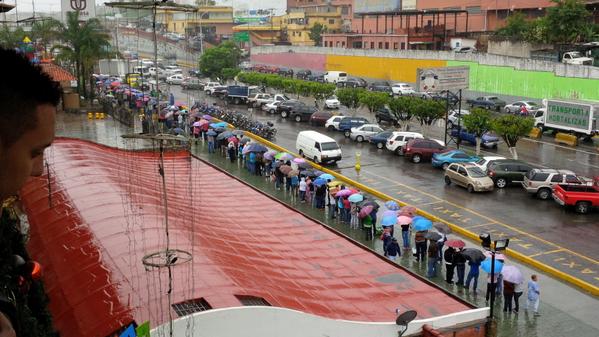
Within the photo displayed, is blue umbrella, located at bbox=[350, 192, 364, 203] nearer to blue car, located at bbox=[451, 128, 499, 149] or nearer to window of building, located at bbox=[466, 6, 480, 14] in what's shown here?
blue car, located at bbox=[451, 128, 499, 149]

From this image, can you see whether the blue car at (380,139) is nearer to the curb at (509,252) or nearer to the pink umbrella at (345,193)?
the curb at (509,252)

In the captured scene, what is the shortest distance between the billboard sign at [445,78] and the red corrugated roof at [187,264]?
777 inches

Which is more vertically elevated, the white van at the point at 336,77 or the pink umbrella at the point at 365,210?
the white van at the point at 336,77

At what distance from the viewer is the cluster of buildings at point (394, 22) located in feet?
234

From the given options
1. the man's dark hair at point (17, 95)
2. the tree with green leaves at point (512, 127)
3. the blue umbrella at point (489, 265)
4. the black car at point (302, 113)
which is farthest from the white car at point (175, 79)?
the man's dark hair at point (17, 95)

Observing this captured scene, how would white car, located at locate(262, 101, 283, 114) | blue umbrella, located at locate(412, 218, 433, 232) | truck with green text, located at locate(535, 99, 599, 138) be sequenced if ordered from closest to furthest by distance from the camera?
blue umbrella, located at locate(412, 218, 433, 232)
truck with green text, located at locate(535, 99, 599, 138)
white car, located at locate(262, 101, 283, 114)

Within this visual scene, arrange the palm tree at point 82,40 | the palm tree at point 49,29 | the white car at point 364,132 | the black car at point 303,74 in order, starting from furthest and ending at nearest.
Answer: the black car at point 303,74
the palm tree at point 49,29
the palm tree at point 82,40
the white car at point 364,132

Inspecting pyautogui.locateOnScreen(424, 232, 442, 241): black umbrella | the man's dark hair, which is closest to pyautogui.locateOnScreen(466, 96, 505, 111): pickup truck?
pyautogui.locateOnScreen(424, 232, 442, 241): black umbrella

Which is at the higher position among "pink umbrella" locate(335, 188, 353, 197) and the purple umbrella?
"pink umbrella" locate(335, 188, 353, 197)

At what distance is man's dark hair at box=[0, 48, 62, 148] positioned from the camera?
2133 millimetres

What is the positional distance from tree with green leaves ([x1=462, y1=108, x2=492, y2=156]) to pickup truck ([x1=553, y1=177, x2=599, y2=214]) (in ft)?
30.8

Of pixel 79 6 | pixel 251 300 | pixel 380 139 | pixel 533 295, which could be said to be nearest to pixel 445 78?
pixel 380 139

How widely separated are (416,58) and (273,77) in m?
14.1

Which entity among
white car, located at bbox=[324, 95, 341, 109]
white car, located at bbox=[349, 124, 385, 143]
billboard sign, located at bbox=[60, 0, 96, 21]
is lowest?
white car, located at bbox=[349, 124, 385, 143]
